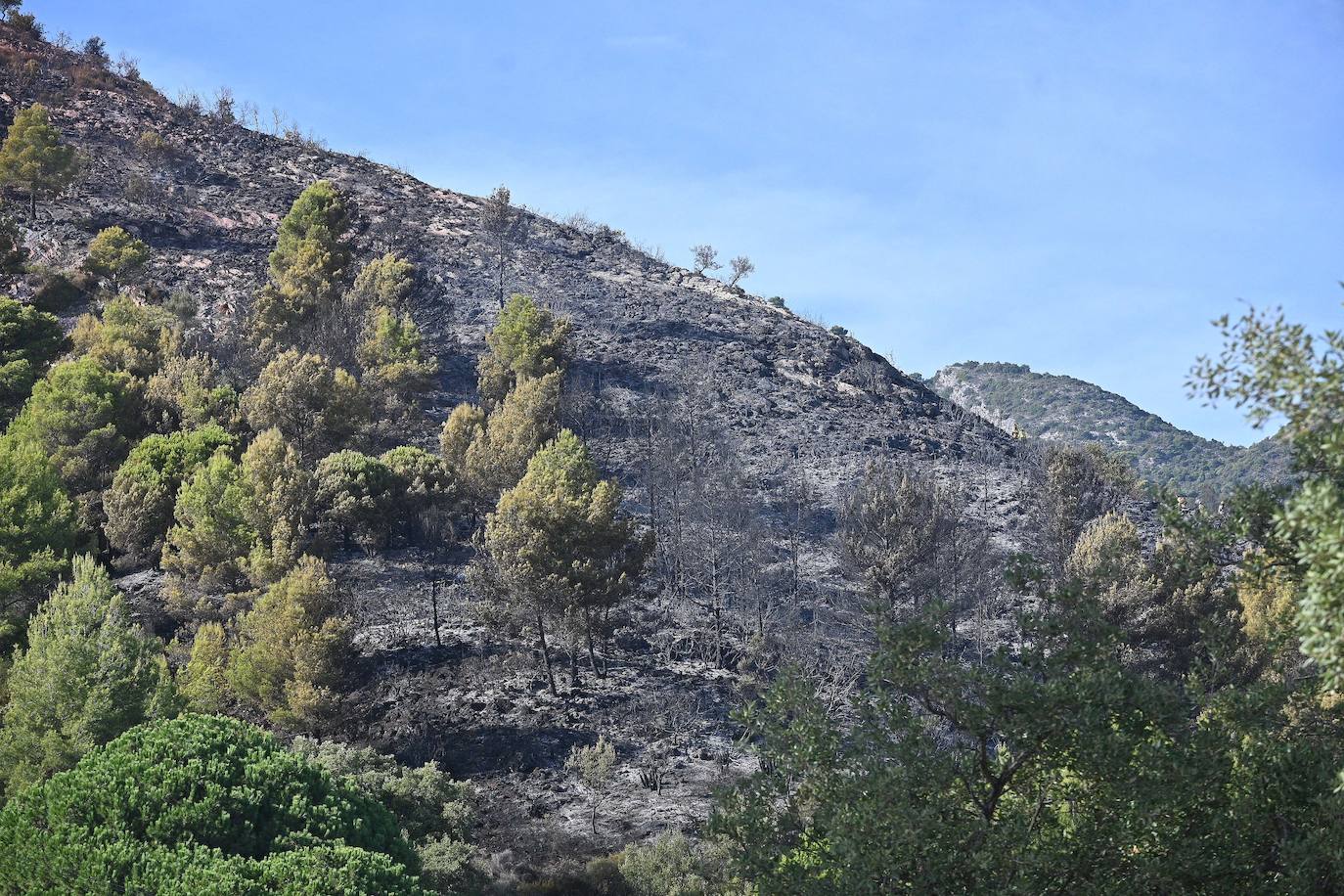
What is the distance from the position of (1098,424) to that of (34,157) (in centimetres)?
11545

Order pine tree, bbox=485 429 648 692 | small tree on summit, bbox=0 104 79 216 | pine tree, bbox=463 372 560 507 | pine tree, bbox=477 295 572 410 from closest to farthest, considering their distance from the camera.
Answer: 1. pine tree, bbox=485 429 648 692
2. pine tree, bbox=463 372 560 507
3. pine tree, bbox=477 295 572 410
4. small tree on summit, bbox=0 104 79 216

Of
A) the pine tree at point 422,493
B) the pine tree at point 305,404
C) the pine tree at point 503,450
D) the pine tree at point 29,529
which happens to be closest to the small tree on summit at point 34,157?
the pine tree at point 305,404

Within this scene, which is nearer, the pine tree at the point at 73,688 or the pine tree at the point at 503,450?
the pine tree at the point at 73,688

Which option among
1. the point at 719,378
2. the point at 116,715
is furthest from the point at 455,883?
the point at 719,378

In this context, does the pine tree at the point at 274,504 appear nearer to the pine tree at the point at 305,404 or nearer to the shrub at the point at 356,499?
the shrub at the point at 356,499

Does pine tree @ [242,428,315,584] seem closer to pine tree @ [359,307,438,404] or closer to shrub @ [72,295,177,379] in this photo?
shrub @ [72,295,177,379]

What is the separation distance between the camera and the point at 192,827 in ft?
57.5

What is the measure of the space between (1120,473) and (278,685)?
173ft

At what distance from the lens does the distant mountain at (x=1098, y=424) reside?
114 meters

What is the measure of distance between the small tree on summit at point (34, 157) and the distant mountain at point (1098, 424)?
271ft

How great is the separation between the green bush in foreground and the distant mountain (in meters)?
90.0

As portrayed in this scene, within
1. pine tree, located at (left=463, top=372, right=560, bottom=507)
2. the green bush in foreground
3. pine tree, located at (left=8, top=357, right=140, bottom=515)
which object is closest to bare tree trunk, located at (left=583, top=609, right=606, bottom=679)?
pine tree, located at (left=463, top=372, right=560, bottom=507)

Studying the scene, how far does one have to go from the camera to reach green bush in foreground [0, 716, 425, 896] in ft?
53.1

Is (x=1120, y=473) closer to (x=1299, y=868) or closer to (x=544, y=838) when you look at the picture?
(x=544, y=838)
